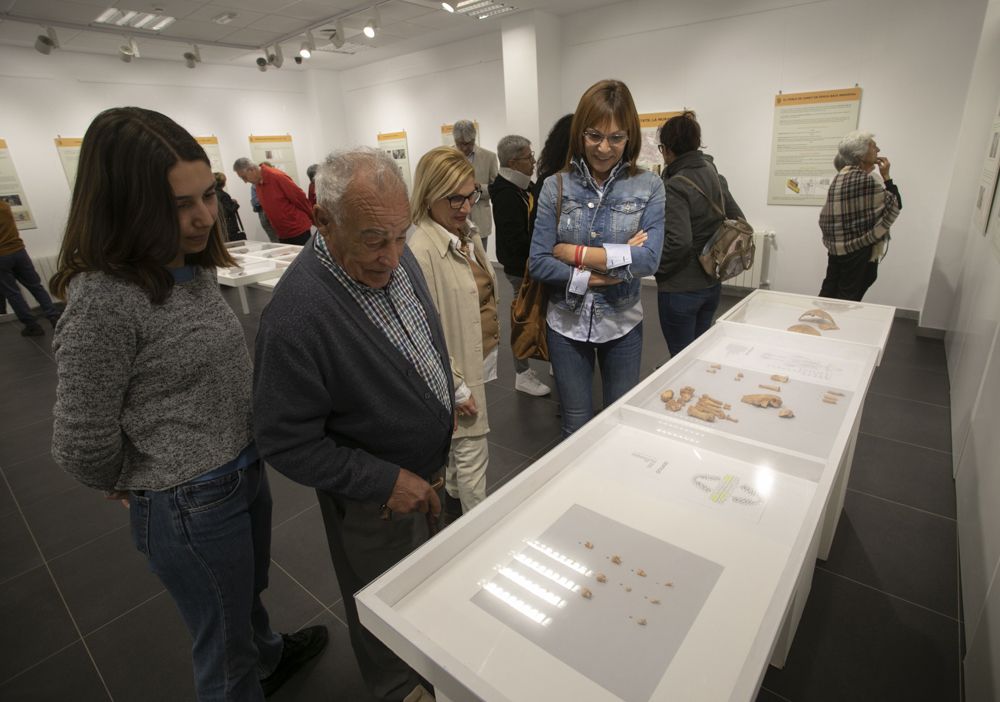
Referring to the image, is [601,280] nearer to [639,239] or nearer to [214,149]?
[639,239]

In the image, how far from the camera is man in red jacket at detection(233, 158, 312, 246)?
18.2 feet

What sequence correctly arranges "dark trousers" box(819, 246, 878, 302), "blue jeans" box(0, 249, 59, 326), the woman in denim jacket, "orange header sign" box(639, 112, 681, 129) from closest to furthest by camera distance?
the woman in denim jacket < "dark trousers" box(819, 246, 878, 302) < "blue jeans" box(0, 249, 59, 326) < "orange header sign" box(639, 112, 681, 129)

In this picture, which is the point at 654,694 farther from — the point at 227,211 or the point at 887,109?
the point at 227,211

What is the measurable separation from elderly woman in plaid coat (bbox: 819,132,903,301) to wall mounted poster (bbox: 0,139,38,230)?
8.66 m

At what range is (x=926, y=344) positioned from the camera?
427 centimetres

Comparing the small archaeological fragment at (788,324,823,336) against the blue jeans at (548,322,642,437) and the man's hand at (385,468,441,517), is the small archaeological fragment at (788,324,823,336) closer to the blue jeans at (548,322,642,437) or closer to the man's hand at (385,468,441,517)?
the blue jeans at (548,322,642,437)

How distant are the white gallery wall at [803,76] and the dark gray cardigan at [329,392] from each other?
17.1ft

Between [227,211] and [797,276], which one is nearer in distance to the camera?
[797,276]

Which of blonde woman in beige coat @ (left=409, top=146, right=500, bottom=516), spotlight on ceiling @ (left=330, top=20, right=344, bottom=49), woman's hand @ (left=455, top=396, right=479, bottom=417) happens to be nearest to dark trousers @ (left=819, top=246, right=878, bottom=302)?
blonde woman in beige coat @ (left=409, top=146, right=500, bottom=516)

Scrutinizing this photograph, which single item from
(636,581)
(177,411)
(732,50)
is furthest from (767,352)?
(732,50)

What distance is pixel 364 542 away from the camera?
1249 millimetres

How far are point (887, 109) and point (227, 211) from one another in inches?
292

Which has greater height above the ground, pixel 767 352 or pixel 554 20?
pixel 554 20

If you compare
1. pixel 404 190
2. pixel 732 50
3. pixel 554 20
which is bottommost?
pixel 404 190
